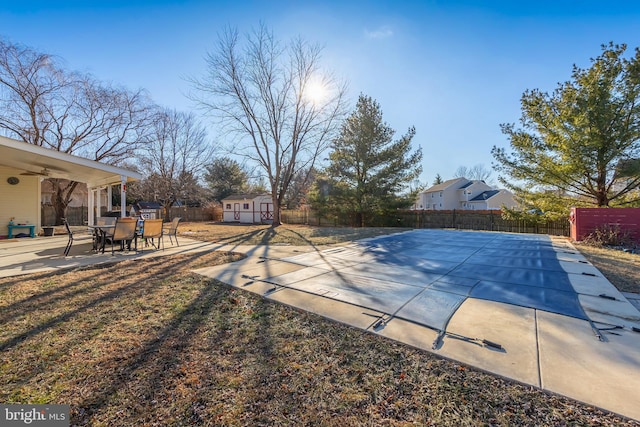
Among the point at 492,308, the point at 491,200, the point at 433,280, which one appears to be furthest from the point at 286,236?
the point at 491,200

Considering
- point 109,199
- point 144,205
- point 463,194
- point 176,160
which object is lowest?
point 109,199

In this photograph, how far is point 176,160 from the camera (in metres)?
26.5

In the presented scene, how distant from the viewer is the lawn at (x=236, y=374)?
163 cm

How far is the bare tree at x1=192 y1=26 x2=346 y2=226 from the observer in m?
16.1

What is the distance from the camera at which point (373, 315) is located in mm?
3027

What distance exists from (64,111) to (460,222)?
23.9 metres

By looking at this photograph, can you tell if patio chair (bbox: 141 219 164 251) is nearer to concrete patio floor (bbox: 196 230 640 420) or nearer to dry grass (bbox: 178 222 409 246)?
dry grass (bbox: 178 222 409 246)

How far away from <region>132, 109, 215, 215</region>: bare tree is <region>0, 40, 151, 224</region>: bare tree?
25.4ft

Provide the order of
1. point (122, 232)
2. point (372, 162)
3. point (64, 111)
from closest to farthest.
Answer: point (122, 232) < point (64, 111) < point (372, 162)

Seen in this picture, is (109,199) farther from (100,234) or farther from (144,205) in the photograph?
(144,205)

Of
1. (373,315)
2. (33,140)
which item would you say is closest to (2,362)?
(373,315)
